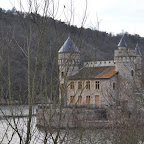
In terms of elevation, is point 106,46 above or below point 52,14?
above

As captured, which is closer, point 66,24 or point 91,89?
point 66,24

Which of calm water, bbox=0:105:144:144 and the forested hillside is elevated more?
the forested hillside

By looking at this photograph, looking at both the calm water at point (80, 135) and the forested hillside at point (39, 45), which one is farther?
the calm water at point (80, 135)

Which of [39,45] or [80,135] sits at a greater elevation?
[39,45]

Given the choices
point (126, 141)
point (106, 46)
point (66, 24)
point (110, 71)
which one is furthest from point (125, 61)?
point (106, 46)

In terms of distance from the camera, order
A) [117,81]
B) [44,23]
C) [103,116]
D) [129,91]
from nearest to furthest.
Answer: [44,23] → [129,91] → [103,116] → [117,81]

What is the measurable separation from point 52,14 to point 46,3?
0.79 feet

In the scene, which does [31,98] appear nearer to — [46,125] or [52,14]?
[46,125]

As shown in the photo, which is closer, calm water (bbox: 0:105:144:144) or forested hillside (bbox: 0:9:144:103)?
forested hillside (bbox: 0:9:144:103)

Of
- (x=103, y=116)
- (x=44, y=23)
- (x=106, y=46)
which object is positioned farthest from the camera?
A: (x=106, y=46)

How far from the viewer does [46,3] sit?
692 centimetres

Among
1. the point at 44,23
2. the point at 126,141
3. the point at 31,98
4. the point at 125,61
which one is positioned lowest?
A: the point at 126,141

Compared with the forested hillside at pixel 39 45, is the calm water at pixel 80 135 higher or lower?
lower

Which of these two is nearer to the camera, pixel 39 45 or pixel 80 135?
pixel 39 45
